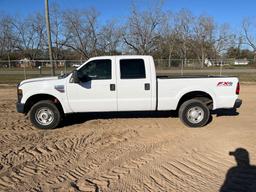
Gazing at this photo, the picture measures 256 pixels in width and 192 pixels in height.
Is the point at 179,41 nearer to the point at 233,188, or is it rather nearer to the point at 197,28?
the point at 197,28

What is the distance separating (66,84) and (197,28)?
5702 centimetres

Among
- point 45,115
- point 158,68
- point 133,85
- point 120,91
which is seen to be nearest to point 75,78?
point 120,91

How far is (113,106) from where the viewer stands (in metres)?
7.26

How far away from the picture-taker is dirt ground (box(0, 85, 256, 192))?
420 centimetres

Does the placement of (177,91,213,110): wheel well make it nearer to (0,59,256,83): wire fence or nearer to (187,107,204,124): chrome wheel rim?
(187,107,204,124): chrome wheel rim

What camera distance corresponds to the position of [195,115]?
24.3 feet

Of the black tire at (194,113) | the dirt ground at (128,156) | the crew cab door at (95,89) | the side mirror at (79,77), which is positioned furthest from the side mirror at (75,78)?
the black tire at (194,113)

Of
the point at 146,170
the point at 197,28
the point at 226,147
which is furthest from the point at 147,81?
the point at 197,28

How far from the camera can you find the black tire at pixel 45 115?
7246 millimetres

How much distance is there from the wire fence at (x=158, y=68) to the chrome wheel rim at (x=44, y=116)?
18628 millimetres

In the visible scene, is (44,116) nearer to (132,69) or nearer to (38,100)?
(38,100)

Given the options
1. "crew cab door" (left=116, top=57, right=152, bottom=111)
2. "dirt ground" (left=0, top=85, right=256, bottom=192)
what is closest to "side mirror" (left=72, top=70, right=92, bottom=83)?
"crew cab door" (left=116, top=57, right=152, bottom=111)

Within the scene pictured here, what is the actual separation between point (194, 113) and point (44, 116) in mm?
4001

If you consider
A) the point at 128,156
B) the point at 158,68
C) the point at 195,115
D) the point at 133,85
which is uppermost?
the point at 158,68
